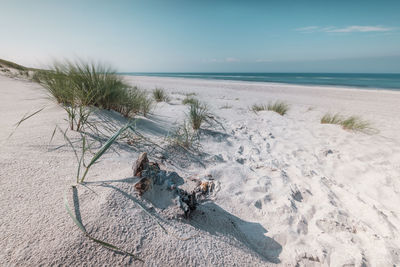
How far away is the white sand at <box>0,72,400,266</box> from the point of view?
2.46 feet

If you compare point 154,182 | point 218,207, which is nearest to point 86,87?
point 154,182

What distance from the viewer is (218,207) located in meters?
1.30

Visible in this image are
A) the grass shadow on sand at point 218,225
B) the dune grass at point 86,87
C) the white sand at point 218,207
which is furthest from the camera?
the dune grass at point 86,87

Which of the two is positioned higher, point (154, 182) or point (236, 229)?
point (154, 182)

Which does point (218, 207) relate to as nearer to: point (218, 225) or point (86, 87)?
point (218, 225)

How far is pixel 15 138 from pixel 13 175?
26.9 inches

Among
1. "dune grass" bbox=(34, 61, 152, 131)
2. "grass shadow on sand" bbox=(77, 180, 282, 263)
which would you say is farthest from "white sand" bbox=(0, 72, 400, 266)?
"dune grass" bbox=(34, 61, 152, 131)

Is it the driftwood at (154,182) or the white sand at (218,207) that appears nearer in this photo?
the white sand at (218,207)

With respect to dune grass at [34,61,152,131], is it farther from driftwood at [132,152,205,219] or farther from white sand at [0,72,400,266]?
driftwood at [132,152,205,219]

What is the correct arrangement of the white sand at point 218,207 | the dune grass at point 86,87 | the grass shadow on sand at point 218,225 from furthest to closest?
the dune grass at point 86,87, the grass shadow on sand at point 218,225, the white sand at point 218,207

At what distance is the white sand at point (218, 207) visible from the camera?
75cm

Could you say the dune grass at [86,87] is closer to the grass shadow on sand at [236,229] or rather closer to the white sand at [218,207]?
the white sand at [218,207]

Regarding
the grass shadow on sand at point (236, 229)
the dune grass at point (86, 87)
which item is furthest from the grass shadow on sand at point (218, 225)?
the dune grass at point (86, 87)

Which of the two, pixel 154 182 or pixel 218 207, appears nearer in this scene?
pixel 154 182
